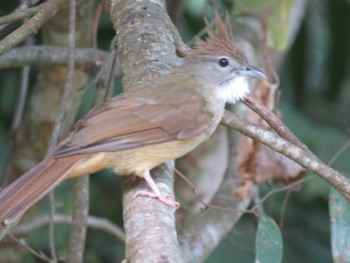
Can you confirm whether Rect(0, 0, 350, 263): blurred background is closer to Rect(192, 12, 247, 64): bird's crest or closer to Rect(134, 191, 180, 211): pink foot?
Rect(192, 12, 247, 64): bird's crest

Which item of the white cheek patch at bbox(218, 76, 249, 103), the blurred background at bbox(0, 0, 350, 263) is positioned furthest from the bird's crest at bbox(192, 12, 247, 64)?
the blurred background at bbox(0, 0, 350, 263)

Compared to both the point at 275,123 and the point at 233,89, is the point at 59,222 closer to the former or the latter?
the point at 233,89

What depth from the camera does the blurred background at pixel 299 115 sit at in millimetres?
5746

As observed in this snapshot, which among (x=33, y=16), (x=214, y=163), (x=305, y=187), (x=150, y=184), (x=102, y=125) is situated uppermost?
(x=33, y=16)

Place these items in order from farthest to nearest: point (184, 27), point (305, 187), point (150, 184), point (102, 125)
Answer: point (184, 27)
point (305, 187)
point (102, 125)
point (150, 184)

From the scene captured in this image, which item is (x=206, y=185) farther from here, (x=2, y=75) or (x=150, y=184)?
(x=150, y=184)

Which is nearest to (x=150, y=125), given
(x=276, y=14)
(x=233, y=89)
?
(x=233, y=89)

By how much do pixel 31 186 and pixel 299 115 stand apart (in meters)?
3.36

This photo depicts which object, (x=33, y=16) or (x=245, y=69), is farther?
(x=245, y=69)

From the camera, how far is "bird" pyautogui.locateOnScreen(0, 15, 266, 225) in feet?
10.3

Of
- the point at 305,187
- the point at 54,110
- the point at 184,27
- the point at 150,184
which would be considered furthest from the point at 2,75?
the point at 150,184

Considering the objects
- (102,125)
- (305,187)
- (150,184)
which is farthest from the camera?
(305,187)

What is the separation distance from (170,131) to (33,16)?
Answer: 68cm

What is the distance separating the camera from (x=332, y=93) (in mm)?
6684
